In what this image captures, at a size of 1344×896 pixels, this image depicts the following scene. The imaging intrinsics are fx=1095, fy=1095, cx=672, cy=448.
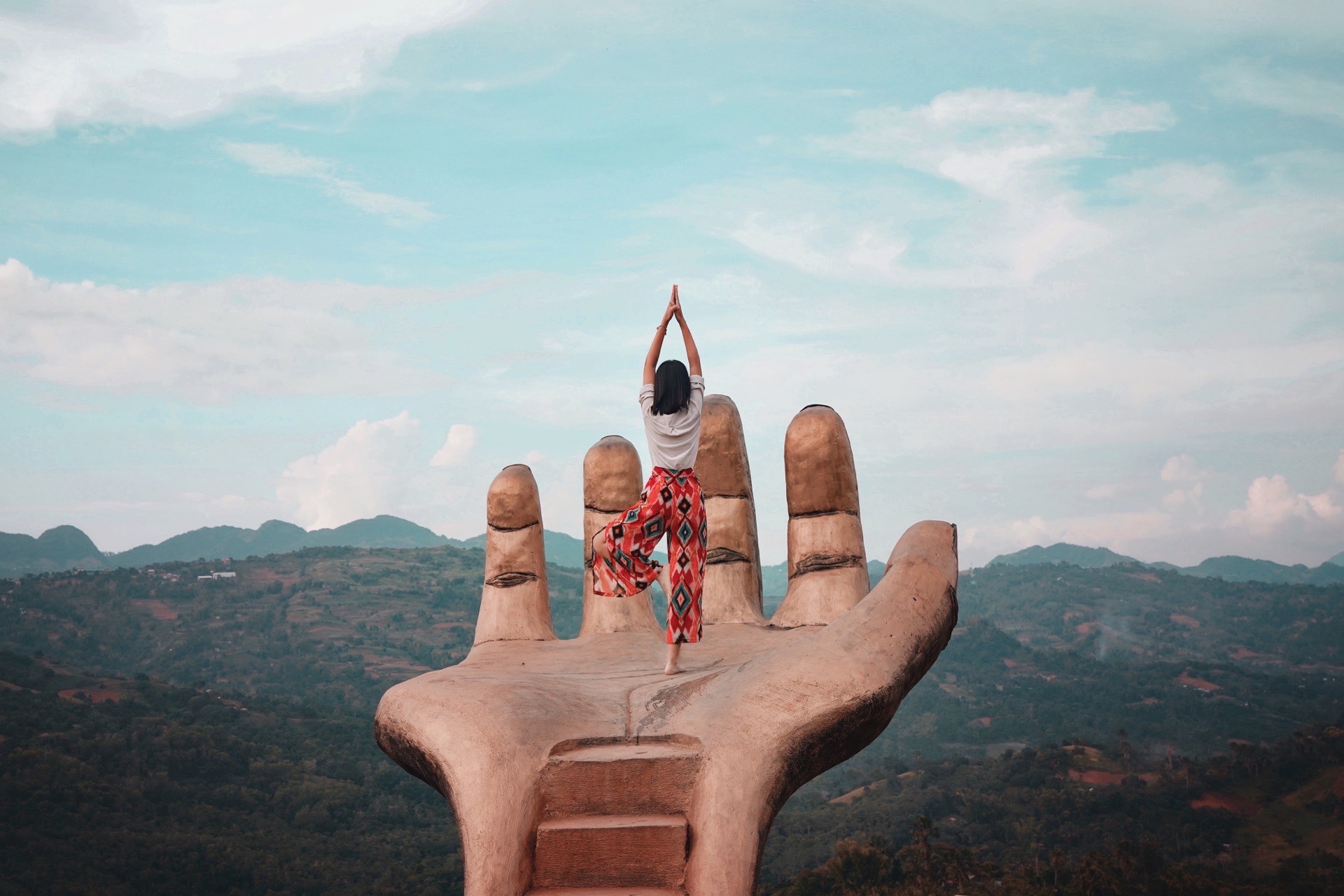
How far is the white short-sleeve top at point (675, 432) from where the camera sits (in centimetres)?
683

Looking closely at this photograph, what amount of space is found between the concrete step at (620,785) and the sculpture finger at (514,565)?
161 inches

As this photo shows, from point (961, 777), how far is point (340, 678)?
40197mm

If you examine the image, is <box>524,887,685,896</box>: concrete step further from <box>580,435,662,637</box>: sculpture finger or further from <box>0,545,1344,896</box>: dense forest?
<box>0,545,1344,896</box>: dense forest

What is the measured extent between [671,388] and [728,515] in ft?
10.6

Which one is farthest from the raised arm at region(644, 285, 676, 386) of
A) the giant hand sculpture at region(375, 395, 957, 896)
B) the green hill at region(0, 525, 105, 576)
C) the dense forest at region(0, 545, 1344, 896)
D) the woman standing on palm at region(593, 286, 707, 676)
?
the green hill at region(0, 525, 105, 576)

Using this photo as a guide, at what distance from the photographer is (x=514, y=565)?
10094 mm

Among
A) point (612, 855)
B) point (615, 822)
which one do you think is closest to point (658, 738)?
point (615, 822)

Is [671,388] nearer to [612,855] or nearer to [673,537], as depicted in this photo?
[673,537]

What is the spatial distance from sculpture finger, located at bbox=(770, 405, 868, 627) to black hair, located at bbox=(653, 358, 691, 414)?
2.44 m

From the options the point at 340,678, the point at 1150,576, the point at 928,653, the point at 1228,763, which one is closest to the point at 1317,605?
the point at 1150,576

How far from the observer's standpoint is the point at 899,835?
152 feet

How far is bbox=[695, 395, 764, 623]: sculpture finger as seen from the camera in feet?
32.0

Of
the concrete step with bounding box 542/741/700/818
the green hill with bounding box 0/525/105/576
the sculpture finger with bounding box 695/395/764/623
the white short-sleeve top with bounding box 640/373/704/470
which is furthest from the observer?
the green hill with bounding box 0/525/105/576

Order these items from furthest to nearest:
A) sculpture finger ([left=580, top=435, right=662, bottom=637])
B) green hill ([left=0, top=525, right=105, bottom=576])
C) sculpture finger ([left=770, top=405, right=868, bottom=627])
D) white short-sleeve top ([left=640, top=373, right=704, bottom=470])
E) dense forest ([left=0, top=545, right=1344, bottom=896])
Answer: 1. green hill ([left=0, top=525, right=105, bottom=576])
2. dense forest ([left=0, top=545, right=1344, bottom=896])
3. sculpture finger ([left=580, top=435, right=662, bottom=637])
4. sculpture finger ([left=770, top=405, right=868, bottom=627])
5. white short-sleeve top ([left=640, top=373, right=704, bottom=470])
